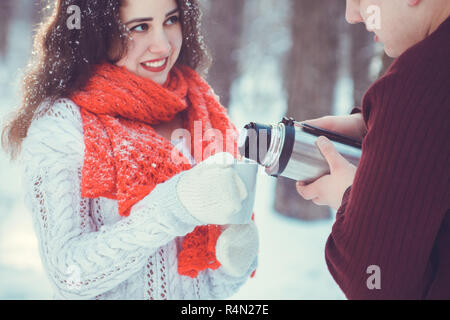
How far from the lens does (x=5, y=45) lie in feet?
A: 24.1

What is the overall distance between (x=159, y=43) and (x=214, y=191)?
1.47ft

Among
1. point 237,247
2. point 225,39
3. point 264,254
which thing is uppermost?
point 225,39

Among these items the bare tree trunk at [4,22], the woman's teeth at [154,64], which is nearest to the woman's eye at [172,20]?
the woman's teeth at [154,64]

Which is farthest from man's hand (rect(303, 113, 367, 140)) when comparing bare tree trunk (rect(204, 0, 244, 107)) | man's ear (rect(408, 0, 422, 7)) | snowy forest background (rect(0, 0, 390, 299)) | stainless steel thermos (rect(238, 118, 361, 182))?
bare tree trunk (rect(204, 0, 244, 107))

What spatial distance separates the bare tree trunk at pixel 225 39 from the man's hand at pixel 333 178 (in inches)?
68.1

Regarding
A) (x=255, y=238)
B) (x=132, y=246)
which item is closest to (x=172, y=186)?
(x=132, y=246)

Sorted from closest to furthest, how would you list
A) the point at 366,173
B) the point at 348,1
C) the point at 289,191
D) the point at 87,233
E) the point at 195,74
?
the point at 366,173, the point at 348,1, the point at 87,233, the point at 195,74, the point at 289,191

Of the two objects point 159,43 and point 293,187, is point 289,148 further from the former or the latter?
point 293,187

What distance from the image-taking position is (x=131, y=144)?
0.93m

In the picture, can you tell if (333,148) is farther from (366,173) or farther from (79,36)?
(79,36)

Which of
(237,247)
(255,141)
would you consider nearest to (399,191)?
(255,141)

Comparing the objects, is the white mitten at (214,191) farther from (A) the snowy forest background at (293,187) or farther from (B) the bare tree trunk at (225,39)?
(B) the bare tree trunk at (225,39)

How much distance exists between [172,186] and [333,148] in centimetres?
33

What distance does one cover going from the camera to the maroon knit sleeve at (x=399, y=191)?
0.56 metres
